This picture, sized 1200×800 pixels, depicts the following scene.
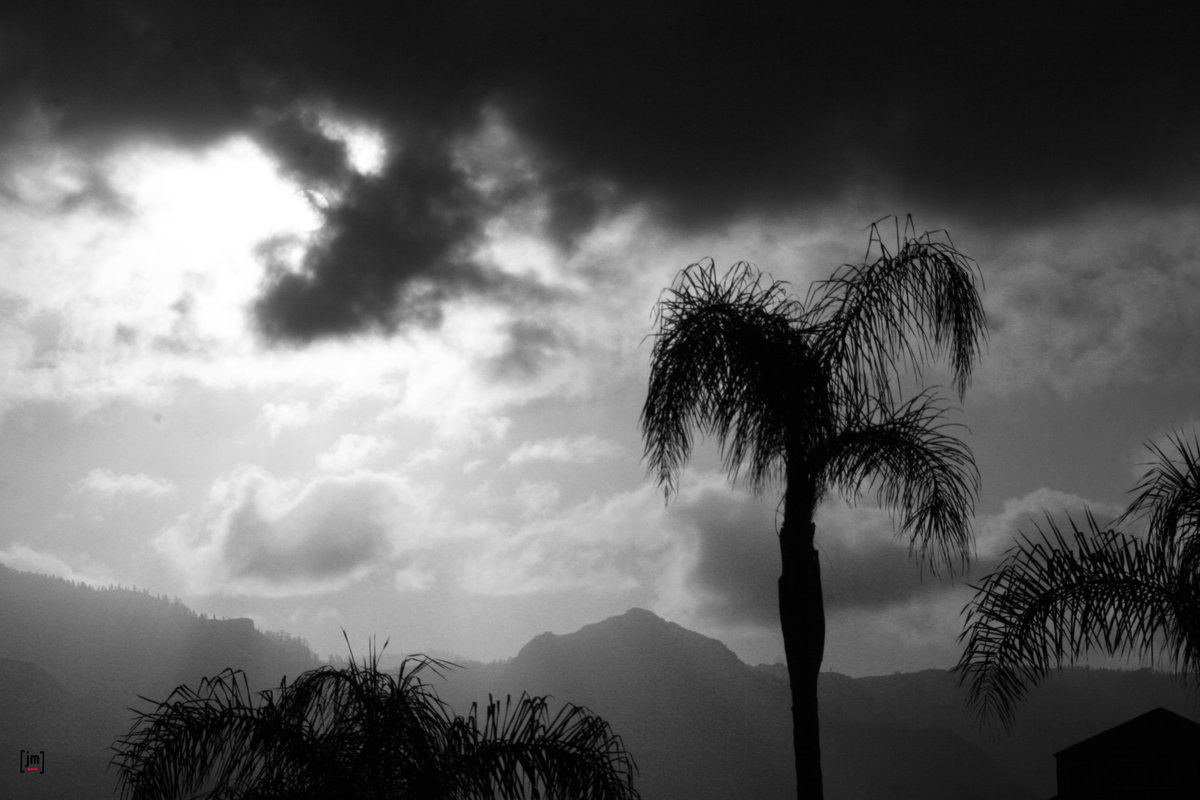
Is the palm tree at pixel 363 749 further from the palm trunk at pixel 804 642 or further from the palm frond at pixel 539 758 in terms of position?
the palm trunk at pixel 804 642

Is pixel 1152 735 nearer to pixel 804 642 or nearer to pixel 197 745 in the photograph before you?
pixel 804 642

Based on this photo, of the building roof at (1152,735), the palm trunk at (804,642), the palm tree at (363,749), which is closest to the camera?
the palm trunk at (804,642)

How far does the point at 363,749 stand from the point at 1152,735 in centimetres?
3659

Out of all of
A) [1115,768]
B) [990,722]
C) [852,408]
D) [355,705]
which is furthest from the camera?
[1115,768]

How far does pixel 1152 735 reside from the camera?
36719 mm

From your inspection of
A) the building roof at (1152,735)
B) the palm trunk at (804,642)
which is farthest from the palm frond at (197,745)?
the building roof at (1152,735)

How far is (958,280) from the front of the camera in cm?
894

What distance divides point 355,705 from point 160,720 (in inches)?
70.4

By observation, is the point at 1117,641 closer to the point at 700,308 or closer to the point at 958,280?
the point at 958,280

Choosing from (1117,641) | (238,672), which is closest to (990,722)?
(1117,641)

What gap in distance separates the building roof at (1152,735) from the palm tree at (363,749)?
3327 centimetres

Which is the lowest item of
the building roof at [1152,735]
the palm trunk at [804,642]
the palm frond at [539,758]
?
the building roof at [1152,735]

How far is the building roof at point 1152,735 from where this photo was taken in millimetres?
36344

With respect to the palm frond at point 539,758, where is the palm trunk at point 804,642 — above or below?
above
